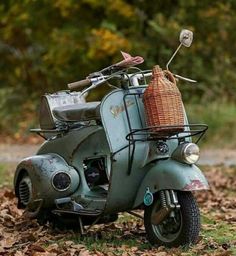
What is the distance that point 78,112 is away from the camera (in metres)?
6.34

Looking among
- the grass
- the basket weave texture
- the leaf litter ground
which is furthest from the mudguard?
the grass

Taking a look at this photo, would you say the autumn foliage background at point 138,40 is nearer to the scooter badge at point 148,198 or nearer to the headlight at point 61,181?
the headlight at point 61,181

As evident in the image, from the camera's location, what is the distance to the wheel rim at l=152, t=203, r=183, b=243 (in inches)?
231

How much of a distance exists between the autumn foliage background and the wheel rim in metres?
8.77

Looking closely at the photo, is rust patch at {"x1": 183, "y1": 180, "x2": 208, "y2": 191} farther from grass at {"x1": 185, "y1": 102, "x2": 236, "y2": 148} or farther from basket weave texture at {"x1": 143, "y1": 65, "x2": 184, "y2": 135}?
grass at {"x1": 185, "y1": 102, "x2": 236, "y2": 148}

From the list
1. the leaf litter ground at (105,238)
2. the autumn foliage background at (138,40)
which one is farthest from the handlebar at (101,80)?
the autumn foliage background at (138,40)

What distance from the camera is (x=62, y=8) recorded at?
52.5 ft

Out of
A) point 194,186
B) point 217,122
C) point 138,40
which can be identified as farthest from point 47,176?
point 138,40

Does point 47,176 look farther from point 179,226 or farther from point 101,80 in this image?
point 179,226

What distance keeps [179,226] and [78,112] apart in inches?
46.0

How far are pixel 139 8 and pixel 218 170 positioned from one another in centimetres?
549

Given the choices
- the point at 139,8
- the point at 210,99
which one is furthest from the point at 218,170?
the point at 139,8

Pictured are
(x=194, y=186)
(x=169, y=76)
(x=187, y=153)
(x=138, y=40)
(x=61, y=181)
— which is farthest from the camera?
(x=138, y=40)

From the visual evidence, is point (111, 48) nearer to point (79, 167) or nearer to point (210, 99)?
point (210, 99)
